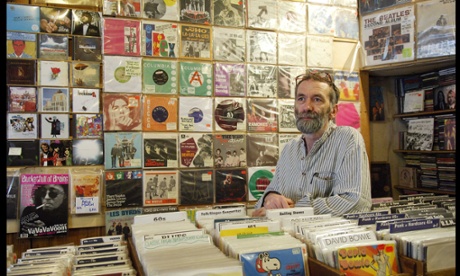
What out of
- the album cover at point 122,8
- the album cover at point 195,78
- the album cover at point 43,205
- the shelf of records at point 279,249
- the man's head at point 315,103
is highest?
the album cover at point 122,8

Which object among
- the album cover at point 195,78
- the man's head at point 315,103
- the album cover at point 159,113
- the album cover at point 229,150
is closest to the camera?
the man's head at point 315,103

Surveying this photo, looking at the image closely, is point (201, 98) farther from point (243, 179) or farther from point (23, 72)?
point (23, 72)

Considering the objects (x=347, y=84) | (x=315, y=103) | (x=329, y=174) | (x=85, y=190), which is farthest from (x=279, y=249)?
(x=347, y=84)

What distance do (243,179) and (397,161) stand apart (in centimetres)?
225

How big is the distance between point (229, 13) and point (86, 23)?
4.47ft

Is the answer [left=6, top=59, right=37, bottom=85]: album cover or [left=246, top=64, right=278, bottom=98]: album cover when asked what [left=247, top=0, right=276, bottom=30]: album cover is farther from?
[left=6, top=59, right=37, bottom=85]: album cover

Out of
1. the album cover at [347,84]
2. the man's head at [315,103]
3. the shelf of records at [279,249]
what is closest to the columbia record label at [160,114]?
the man's head at [315,103]

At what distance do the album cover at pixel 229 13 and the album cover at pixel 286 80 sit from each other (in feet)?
2.06

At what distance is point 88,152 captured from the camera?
3217mm

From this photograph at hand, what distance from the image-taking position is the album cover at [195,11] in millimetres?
3455

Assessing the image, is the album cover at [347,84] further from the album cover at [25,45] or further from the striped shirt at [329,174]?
the album cover at [25,45]

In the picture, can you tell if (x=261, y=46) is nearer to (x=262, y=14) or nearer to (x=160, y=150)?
(x=262, y=14)

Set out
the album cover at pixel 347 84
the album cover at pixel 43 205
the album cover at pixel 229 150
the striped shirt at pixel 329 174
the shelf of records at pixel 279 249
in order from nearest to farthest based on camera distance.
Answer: the shelf of records at pixel 279 249, the striped shirt at pixel 329 174, the album cover at pixel 43 205, the album cover at pixel 229 150, the album cover at pixel 347 84

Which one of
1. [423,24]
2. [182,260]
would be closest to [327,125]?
[182,260]
